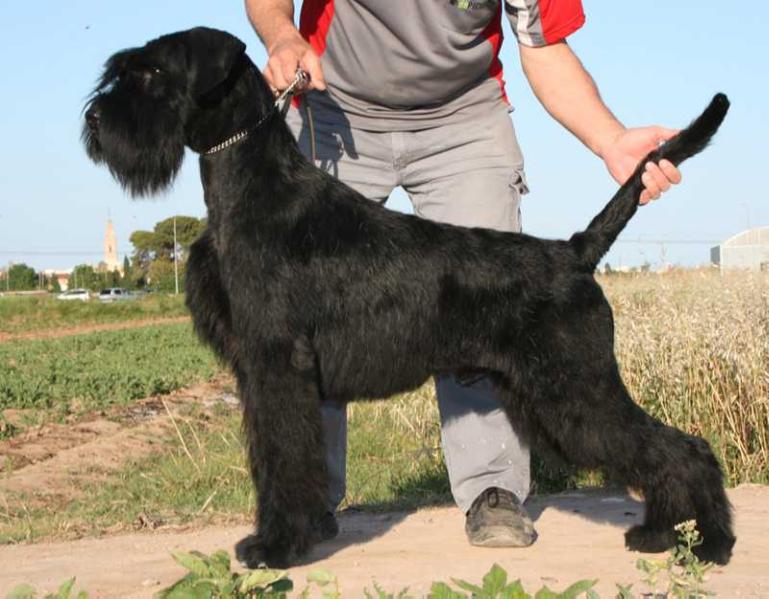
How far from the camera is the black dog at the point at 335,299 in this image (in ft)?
11.9

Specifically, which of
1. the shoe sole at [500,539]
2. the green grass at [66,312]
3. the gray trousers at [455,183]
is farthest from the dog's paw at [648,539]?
the green grass at [66,312]

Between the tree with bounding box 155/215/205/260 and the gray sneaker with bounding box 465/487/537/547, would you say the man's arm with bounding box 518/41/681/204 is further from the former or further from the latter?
the tree with bounding box 155/215/205/260

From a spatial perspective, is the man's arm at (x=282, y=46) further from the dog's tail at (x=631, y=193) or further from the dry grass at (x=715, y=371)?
the dry grass at (x=715, y=371)

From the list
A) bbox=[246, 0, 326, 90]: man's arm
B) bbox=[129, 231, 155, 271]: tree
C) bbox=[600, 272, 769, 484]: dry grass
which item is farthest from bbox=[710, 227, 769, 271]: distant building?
bbox=[129, 231, 155, 271]: tree

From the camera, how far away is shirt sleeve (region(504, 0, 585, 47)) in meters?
4.46

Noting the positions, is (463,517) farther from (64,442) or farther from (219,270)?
(64,442)

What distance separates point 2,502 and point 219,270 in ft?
14.7

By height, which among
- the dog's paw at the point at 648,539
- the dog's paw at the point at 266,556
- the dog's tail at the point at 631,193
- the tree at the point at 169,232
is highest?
the tree at the point at 169,232

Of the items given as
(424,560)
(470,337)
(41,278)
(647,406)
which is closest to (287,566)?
(424,560)

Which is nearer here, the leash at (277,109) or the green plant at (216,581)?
the green plant at (216,581)

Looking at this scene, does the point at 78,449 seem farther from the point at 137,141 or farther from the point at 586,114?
the point at 586,114

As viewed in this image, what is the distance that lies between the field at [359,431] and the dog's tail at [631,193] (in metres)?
1.53

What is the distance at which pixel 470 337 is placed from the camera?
381cm

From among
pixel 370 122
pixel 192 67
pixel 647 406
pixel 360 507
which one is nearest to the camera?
pixel 192 67
